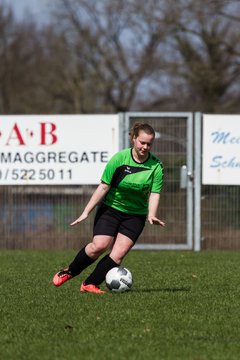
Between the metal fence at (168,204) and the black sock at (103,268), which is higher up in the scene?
the metal fence at (168,204)

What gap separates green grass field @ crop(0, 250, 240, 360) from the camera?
7.00 m

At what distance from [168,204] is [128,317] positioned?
26.3 feet

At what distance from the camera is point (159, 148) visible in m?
16.3

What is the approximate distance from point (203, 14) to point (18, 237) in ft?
62.2

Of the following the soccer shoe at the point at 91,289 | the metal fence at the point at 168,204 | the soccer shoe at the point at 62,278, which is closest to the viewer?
the soccer shoe at the point at 91,289

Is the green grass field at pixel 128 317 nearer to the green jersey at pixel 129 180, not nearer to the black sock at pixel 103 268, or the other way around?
the black sock at pixel 103 268

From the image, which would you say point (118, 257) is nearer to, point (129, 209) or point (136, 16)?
point (129, 209)

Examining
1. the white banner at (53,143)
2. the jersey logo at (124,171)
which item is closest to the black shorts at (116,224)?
the jersey logo at (124,171)

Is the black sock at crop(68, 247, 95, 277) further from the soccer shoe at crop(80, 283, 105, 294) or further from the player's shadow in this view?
the player's shadow

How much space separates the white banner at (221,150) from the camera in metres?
16.1

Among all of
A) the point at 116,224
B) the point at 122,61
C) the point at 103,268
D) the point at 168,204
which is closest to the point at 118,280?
the point at 103,268

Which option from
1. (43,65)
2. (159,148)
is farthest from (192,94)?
(159,148)

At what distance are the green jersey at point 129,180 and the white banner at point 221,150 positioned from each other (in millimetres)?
6356

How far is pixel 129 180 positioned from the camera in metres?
9.63
